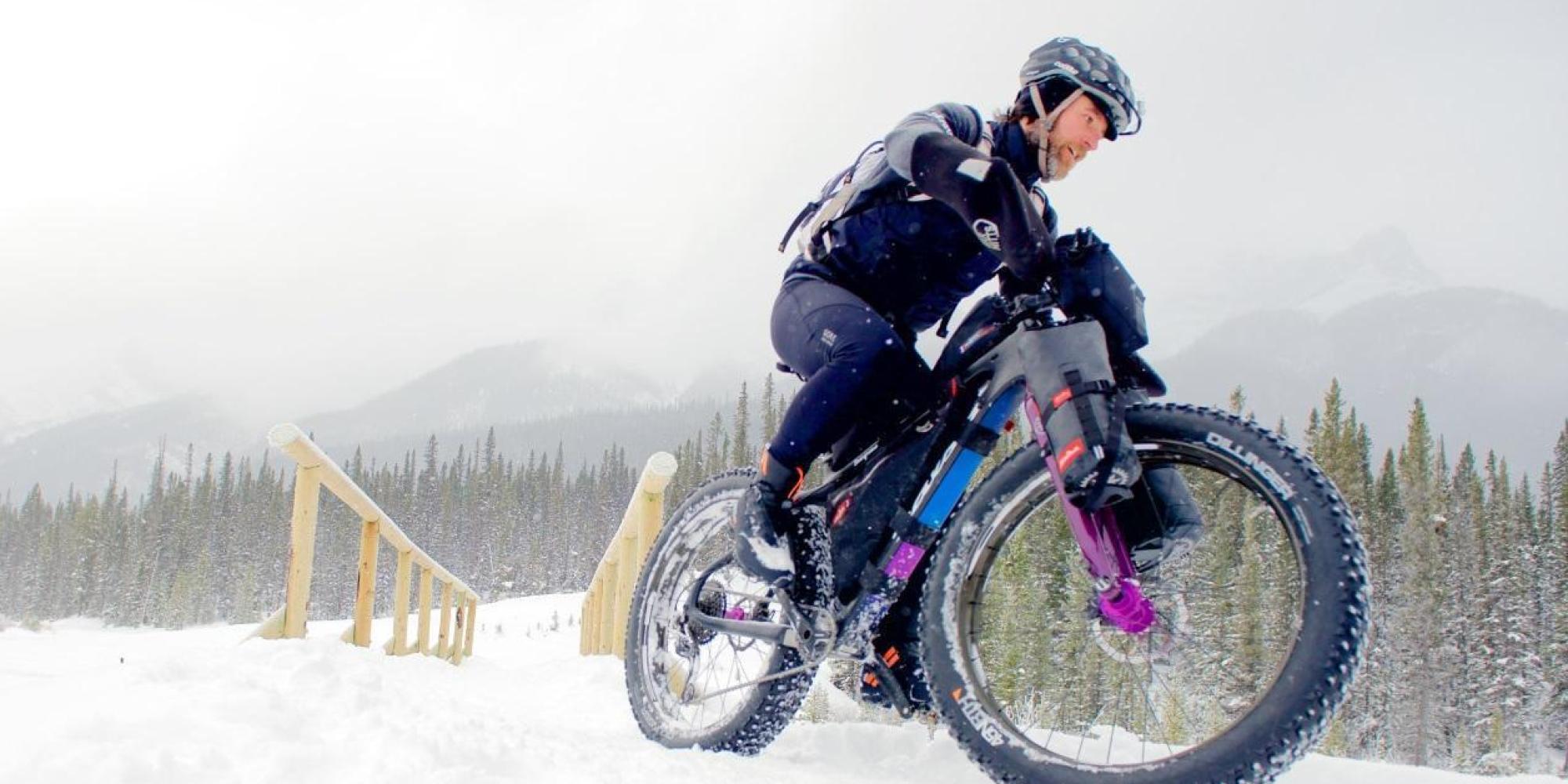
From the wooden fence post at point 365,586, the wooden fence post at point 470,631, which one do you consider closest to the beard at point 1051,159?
the wooden fence post at point 365,586

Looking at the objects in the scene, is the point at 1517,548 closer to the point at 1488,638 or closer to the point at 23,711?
the point at 1488,638

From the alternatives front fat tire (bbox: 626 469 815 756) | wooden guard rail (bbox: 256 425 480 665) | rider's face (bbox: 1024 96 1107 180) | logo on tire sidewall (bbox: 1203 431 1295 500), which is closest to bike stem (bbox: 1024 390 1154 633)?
logo on tire sidewall (bbox: 1203 431 1295 500)

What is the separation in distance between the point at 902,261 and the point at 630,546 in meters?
4.90

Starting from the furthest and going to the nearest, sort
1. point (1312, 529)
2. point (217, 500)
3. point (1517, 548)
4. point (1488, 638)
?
1. point (217, 500)
2. point (1517, 548)
3. point (1488, 638)
4. point (1312, 529)

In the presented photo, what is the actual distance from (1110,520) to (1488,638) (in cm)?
5768

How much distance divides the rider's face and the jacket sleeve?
413 millimetres

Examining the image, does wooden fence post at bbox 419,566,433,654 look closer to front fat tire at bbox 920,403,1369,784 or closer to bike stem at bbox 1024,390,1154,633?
front fat tire at bbox 920,403,1369,784

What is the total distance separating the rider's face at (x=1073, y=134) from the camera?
2566mm

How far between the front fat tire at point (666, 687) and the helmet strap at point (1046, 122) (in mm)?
1507

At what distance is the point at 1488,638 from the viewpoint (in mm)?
44875

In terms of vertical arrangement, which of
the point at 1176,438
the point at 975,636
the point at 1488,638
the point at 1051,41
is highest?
the point at 1051,41

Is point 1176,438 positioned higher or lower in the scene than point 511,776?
higher

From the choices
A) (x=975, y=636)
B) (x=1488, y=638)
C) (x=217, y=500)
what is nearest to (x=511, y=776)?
(x=975, y=636)

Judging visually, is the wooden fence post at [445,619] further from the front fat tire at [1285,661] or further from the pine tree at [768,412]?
the pine tree at [768,412]
